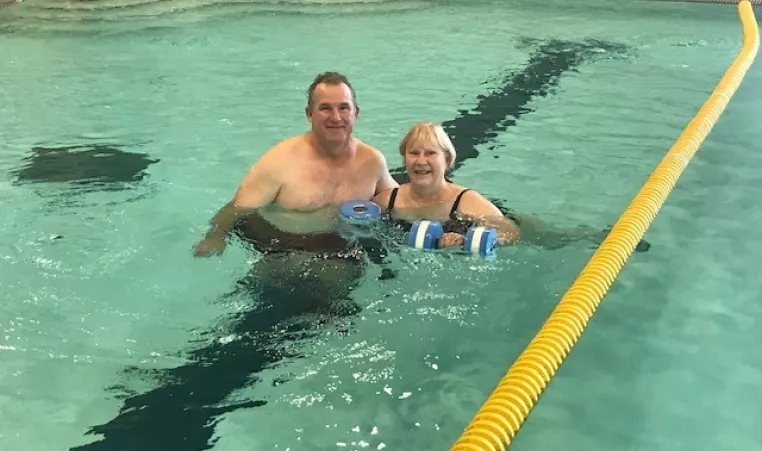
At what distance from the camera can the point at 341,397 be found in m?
2.89

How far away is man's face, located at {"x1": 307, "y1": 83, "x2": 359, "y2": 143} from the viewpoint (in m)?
3.64

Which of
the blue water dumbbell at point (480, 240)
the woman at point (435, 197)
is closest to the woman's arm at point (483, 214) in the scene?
the woman at point (435, 197)

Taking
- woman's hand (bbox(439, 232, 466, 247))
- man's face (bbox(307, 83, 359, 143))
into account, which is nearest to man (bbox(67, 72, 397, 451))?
man's face (bbox(307, 83, 359, 143))

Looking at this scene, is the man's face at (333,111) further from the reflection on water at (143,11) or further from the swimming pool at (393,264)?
the reflection on water at (143,11)

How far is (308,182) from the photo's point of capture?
388 cm

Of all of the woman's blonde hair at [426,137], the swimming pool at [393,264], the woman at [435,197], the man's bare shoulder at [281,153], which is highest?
the woman's blonde hair at [426,137]

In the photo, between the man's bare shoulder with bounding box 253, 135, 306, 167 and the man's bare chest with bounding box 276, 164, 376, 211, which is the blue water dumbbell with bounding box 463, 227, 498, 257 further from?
the man's bare shoulder with bounding box 253, 135, 306, 167

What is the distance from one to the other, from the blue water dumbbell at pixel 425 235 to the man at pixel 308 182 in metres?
0.45

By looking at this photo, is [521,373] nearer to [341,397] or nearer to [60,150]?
[341,397]

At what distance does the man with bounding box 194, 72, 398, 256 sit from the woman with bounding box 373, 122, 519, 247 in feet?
0.69

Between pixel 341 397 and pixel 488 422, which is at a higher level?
pixel 488 422

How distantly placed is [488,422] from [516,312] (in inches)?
63.0

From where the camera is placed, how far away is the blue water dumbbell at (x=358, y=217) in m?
3.71

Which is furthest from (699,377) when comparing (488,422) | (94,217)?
(94,217)
